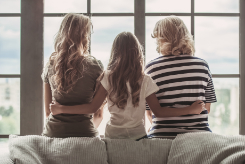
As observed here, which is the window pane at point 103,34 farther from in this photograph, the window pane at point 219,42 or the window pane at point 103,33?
the window pane at point 219,42

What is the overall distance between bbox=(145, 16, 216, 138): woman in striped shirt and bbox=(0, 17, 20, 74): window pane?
3.99 ft

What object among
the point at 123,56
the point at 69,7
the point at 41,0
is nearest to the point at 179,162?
the point at 123,56

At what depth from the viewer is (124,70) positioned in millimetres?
1461

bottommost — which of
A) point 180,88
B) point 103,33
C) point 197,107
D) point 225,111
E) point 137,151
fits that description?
point 137,151

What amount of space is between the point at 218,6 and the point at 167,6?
437mm

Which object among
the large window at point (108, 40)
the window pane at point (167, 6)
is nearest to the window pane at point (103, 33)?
the large window at point (108, 40)

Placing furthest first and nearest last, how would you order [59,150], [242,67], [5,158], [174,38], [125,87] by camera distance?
1. [242,67]
2. [174,38]
3. [125,87]
4. [59,150]
5. [5,158]

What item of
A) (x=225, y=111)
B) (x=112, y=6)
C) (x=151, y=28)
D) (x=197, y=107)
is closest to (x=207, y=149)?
(x=197, y=107)

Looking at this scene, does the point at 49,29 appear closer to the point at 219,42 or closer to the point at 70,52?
the point at 70,52

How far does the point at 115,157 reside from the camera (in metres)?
1.37

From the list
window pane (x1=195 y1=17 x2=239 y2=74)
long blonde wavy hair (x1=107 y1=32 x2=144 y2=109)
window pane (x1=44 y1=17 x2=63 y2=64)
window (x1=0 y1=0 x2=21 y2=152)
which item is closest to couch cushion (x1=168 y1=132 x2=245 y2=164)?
long blonde wavy hair (x1=107 y1=32 x2=144 y2=109)

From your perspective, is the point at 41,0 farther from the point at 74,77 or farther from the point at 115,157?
the point at 115,157

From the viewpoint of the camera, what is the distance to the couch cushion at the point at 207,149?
119 centimetres

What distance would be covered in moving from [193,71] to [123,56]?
0.45 metres
